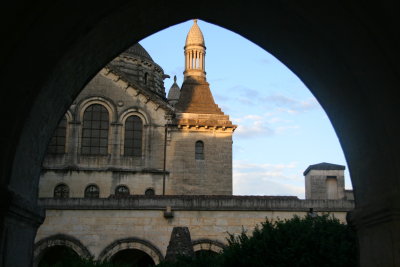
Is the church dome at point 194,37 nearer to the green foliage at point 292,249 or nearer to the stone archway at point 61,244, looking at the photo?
the stone archway at point 61,244

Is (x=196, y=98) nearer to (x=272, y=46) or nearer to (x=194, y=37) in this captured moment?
(x=194, y=37)

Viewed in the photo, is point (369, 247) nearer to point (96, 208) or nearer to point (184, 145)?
point (96, 208)

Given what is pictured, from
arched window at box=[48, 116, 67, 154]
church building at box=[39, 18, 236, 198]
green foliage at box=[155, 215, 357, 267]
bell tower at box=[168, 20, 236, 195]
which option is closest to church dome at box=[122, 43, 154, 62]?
bell tower at box=[168, 20, 236, 195]

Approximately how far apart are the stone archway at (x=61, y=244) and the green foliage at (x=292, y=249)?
6.95 meters

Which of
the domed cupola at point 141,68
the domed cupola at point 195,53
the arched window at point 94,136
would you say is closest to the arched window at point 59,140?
the arched window at point 94,136

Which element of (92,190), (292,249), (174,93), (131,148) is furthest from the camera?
(174,93)

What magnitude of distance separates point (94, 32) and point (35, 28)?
0.67 meters

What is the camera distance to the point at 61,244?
2433 cm

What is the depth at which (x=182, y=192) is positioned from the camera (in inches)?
1451

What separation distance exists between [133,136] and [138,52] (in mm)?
15136

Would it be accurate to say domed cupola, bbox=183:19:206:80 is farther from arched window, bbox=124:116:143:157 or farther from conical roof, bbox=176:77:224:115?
arched window, bbox=124:116:143:157

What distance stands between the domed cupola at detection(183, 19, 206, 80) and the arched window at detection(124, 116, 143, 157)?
645cm

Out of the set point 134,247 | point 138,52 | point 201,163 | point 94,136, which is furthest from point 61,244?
point 138,52

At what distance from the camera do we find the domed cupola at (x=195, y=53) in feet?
138
